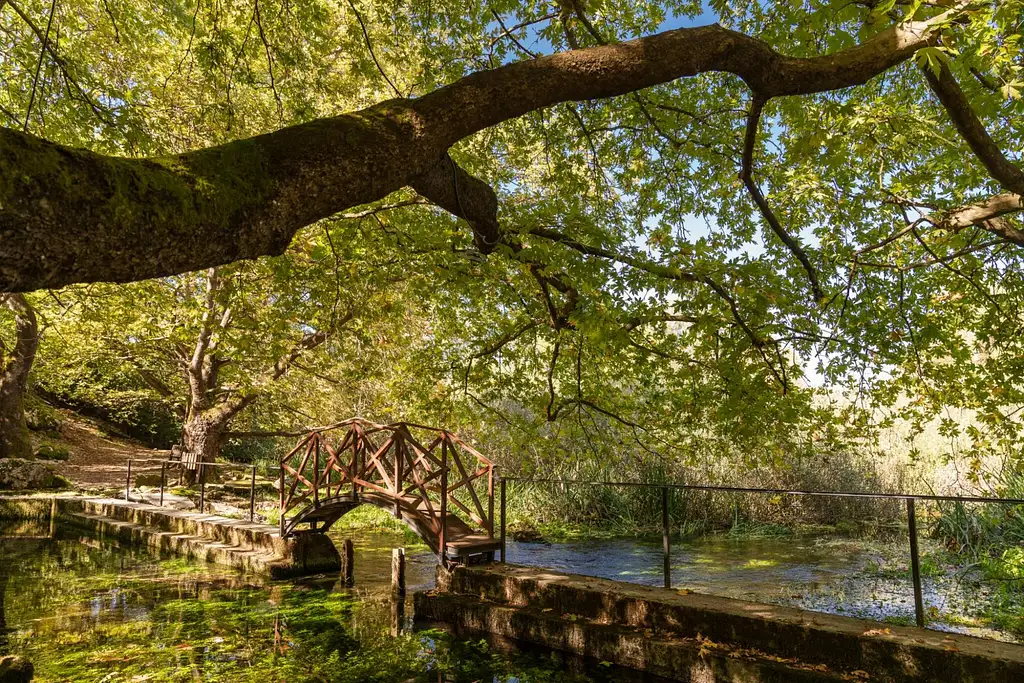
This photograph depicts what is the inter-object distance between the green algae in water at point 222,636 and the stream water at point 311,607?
2 centimetres

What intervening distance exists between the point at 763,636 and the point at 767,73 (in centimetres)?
461

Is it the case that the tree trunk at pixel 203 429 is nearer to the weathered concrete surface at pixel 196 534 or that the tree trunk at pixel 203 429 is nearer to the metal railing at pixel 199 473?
the metal railing at pixel 199 473

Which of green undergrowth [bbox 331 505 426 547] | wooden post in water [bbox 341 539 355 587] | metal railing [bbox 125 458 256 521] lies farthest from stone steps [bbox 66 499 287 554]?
green undergrowth [bbox 331 505 426 547]

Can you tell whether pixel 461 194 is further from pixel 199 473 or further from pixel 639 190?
pixel 199 473

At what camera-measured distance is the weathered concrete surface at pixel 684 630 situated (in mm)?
5141

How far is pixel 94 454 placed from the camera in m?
23.4

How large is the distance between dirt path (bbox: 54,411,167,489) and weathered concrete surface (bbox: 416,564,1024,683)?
15.3m

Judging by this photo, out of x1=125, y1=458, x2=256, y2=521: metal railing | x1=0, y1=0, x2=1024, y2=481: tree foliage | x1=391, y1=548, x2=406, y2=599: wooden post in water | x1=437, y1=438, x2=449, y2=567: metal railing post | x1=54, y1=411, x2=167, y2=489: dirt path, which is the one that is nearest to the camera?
x1=0, y1=0, x2=1024, y2=481: tree foliage

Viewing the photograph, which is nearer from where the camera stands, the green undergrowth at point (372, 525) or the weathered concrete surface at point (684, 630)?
the weathered concrete surface at point (684, 630)

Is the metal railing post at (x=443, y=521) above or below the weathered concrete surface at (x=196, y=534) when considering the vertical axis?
above

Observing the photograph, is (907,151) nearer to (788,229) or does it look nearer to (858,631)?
(788,229)

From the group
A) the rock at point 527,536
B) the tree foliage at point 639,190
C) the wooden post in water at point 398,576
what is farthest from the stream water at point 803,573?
the wooden post in water at point 398,576

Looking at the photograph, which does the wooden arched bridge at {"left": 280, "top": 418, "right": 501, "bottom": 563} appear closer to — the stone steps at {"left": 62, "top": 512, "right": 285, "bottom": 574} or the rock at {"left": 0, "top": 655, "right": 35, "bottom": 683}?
the stone steps at {"left": 62, "top": 512, "right": 285, "bottom": 574}

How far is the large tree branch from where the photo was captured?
252 centimetres
